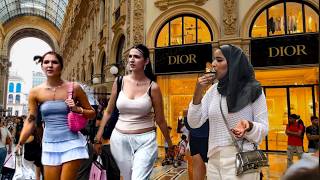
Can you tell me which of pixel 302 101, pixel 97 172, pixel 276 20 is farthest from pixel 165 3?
pixel 97 172

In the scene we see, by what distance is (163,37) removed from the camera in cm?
1440

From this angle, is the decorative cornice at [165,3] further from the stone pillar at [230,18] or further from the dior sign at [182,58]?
the dior sign at [182,58]

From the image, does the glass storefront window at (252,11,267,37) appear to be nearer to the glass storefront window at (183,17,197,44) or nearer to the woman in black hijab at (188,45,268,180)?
the glass storefront window at (183,17,197,44)

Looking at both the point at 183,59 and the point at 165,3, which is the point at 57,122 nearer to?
the point at 183,59

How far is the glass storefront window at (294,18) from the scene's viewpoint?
1234cm

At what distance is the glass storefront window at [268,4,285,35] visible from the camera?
12.6 meters

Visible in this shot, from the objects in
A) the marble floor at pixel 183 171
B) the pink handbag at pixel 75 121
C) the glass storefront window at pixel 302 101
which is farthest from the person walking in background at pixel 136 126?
the glass storefront window at pixel 302 101

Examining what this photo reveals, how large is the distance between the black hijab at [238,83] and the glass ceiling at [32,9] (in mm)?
65218

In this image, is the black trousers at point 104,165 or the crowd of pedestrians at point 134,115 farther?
the black trousers at point 104,165

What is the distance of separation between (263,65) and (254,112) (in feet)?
34.9

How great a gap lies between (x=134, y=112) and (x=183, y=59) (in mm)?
10615

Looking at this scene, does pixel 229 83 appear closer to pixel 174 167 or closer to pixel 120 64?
pixel 174 167

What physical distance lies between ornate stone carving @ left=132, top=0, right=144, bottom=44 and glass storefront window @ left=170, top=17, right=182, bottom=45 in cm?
123

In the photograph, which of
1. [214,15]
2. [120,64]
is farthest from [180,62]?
[120,64]
